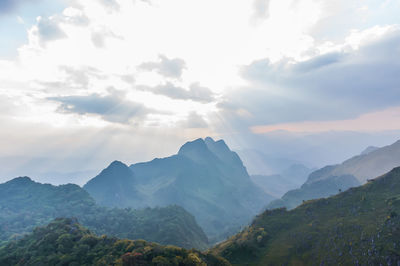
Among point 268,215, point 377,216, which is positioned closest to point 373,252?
point 377,216

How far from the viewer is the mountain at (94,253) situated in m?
72.0

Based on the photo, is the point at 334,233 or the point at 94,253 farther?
the point at 334,233

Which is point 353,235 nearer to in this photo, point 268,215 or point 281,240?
point 281,240

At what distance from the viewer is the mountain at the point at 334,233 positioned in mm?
93188

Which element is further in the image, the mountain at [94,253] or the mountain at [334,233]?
the mountain at [334,233]

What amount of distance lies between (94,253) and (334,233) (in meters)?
117

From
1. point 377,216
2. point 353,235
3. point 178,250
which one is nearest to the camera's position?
point 178,250

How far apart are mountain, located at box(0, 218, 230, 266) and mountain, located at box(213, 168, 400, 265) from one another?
32.3 m

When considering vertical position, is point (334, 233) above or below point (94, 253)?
below

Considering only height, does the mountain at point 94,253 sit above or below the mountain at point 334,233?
above

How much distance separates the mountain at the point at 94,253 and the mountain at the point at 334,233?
106 feet

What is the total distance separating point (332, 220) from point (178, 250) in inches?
3930

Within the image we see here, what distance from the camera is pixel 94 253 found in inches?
3418

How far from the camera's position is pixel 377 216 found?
379ft
